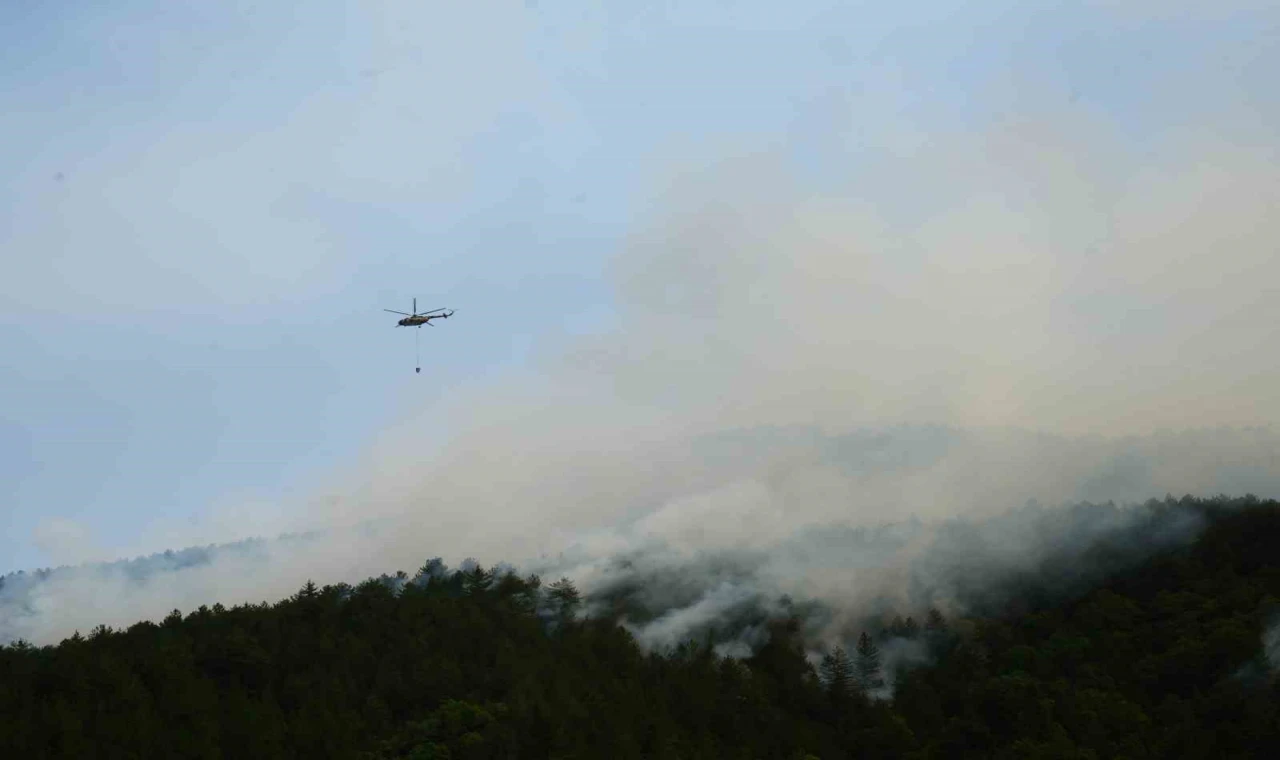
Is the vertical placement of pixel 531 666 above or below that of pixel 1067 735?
above

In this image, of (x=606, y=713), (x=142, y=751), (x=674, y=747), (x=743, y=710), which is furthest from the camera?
(x=743, y=710)

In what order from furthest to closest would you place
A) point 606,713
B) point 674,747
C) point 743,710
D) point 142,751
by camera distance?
1. point 743,710
2. point 606,713
3. point 674,747
4. point 142,751

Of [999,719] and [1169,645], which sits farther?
[1169,645]

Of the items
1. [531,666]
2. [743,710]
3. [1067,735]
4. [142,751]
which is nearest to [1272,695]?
[1067,735]

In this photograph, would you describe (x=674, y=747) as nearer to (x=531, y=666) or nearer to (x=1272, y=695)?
(x=531, y=666)

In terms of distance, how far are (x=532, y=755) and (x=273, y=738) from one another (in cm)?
3190

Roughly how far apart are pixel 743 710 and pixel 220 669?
76.9m

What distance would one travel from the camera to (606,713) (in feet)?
572

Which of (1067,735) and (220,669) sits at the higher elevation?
(220,669)

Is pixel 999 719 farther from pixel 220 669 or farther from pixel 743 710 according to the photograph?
pixel 220 669

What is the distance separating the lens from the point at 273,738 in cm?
16100

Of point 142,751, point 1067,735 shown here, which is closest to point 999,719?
point 1067,735

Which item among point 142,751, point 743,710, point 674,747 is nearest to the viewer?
point 142,751

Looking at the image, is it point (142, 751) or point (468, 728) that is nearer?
point (142, 751)
